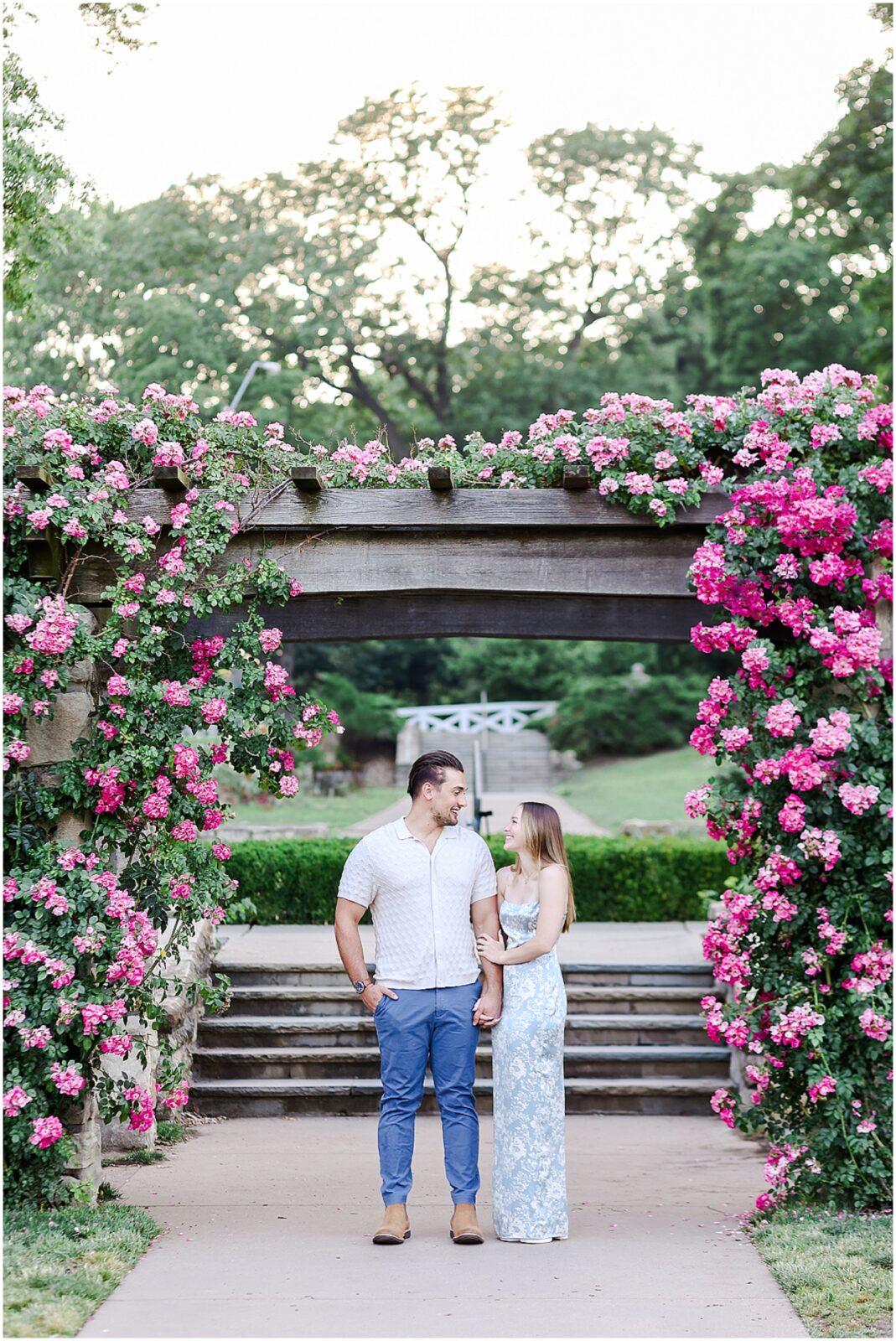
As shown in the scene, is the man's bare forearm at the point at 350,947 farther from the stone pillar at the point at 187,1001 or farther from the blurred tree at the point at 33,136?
the blurred tree at the point at 33,136

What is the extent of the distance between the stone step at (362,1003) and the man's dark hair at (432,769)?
404 centimetres

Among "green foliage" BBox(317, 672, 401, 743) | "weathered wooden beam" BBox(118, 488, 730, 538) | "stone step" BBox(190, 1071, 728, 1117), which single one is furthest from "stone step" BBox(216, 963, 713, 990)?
"green foliage" BBox(317, 672, 401, 743)

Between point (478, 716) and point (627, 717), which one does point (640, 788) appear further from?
point (478, 716)

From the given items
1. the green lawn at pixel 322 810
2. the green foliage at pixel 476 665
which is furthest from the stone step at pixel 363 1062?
the green foliage at pixel 476 665

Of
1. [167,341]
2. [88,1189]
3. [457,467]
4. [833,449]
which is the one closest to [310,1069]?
[88,1189]

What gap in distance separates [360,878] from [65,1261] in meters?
1.54

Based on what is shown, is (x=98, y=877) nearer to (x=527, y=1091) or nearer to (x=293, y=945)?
(x=527, y=1091)

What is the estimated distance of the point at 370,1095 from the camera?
24.6 feet

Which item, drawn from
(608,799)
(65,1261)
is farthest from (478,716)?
(65,1261)

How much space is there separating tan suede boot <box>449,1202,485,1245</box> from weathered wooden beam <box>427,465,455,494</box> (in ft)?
8.60

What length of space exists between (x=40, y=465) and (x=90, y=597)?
57cm

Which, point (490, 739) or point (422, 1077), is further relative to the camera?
point (490, 739)

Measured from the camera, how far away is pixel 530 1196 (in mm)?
4609

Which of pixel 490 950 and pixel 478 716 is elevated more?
pixel 478 716
